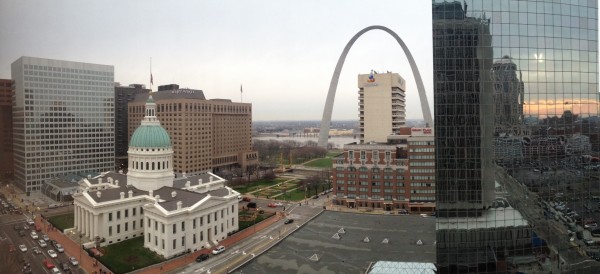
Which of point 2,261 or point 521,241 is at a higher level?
point 2,261

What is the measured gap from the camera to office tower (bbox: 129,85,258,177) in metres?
74.9

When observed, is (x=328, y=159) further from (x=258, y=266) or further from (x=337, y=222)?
(x=258, y=266)

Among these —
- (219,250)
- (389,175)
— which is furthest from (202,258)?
(389,175)

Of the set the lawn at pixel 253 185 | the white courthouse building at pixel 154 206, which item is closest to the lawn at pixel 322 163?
the lawn at pixel 253 185

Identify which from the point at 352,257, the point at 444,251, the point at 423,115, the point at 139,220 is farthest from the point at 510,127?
the point at 423,115

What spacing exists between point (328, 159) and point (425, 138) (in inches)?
2341

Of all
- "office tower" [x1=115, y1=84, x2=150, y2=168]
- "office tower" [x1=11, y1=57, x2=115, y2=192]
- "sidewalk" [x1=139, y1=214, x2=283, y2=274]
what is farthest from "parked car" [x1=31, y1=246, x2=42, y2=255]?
"office tower" [x1=115, y1=84, x2=150, y2=168]

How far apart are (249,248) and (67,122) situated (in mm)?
43461

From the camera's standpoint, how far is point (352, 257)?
33.1 metres

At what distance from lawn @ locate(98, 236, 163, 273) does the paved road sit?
Result: 11.5ft

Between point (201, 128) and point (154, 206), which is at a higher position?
point (201, 128)

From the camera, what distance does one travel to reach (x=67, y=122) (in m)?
63.2

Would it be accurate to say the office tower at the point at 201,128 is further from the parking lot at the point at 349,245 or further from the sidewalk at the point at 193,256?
the parking lot at the point at 349,245

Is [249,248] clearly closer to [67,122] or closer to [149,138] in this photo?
[149,138]
